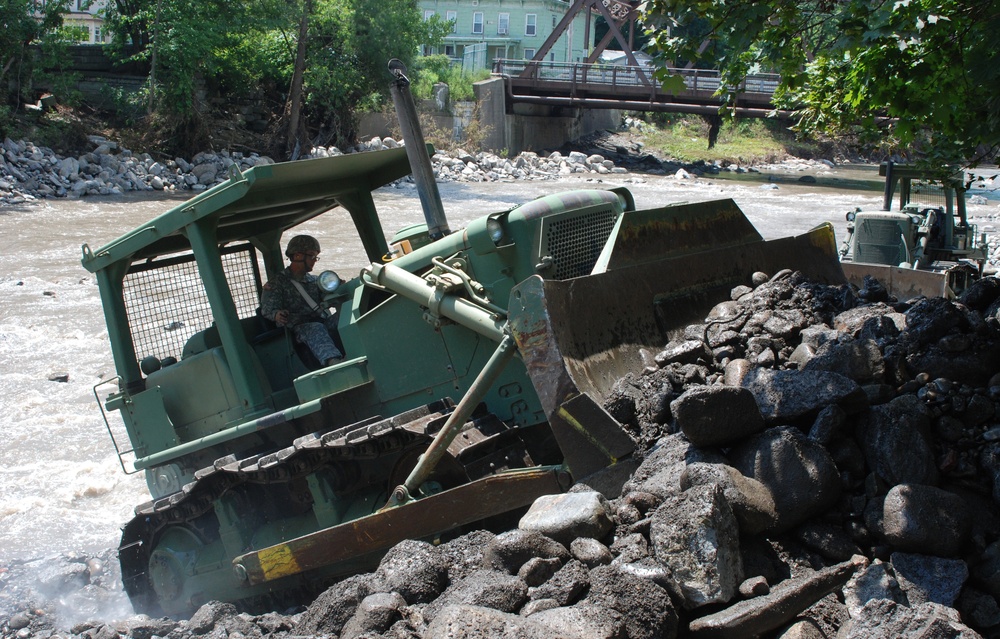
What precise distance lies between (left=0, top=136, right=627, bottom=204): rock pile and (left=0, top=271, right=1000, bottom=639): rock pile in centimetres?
1935

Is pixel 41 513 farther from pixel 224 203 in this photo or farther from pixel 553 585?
pixel 553 585

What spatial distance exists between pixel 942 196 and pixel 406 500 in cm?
1272

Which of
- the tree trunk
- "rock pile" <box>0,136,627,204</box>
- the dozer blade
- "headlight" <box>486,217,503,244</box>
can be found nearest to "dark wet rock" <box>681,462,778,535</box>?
"headlight" <box>486,217,503,244</box>

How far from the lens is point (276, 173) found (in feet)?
19.8

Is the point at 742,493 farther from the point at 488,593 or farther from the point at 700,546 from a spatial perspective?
the point at 488,593

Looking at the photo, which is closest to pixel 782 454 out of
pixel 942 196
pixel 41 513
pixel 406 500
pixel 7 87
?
pixel 406 500

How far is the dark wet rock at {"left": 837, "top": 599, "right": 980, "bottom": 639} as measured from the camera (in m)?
3.26

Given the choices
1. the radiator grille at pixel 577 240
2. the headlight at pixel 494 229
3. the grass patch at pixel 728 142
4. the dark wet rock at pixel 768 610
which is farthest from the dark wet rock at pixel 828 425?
the grass patch at pixel 728 142

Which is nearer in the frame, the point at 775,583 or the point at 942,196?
the point at 775,583

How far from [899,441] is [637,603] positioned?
1480 millimetres

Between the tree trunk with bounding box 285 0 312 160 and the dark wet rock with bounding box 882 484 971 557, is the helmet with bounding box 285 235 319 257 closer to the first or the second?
the dark wet rock with bounding box 882 484 971 557

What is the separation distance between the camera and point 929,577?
12.3 feet

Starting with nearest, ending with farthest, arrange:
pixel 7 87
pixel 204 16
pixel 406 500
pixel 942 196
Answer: pixel 406 500 < pixel 942 196 < pixel 7 87 < pixel 204 16

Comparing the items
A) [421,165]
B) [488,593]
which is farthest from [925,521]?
[421,165]
